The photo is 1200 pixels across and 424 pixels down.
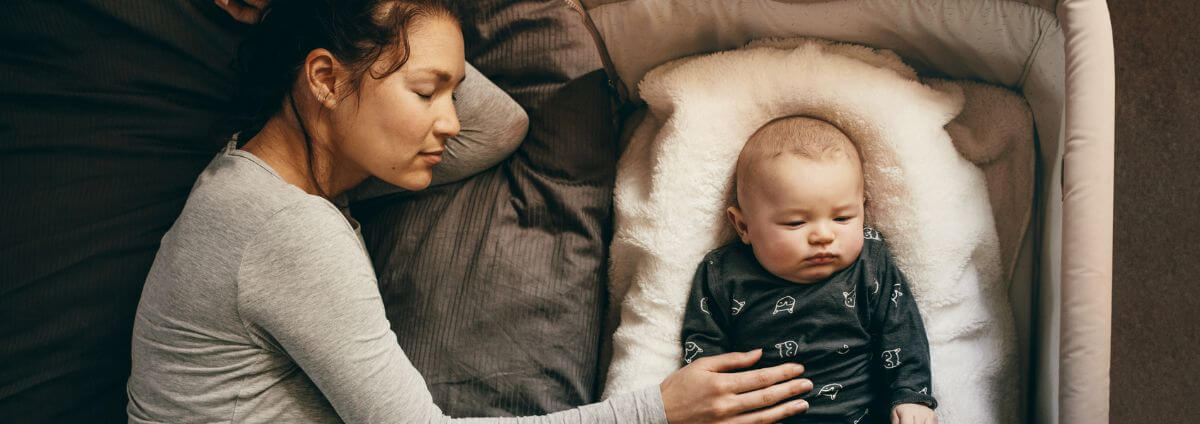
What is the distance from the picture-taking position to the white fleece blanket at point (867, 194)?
1150mm

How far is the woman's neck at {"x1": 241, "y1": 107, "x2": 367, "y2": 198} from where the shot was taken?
3.33 ft

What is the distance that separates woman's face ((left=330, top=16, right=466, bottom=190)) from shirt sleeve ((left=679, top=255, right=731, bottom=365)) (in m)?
0.38

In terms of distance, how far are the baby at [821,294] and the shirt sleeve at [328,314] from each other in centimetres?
39

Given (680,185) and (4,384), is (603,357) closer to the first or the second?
(680,185)

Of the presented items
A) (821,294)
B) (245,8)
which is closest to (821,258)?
(821,294)

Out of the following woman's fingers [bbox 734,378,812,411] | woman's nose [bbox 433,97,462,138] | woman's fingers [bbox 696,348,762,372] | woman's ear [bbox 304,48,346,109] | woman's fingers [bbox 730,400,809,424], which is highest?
woman's ear [bbox 304,48,346,109]

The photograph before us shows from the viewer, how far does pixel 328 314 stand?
0.93 m

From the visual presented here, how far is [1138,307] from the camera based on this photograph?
1.51 m

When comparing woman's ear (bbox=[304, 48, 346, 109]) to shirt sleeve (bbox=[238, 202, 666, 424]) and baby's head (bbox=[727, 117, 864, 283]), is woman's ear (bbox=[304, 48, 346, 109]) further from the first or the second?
baby's head (bbox=[727, 117, 864, 283])

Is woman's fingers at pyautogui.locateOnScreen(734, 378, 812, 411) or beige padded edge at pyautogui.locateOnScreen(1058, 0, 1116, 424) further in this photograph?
woman's fingers at pyautogui.locateOnScreen(734, 378, 812, 411)

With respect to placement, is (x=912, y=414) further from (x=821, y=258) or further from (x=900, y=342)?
(x=821, y=258)

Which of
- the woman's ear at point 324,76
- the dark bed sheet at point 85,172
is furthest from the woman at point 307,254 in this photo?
the dark bed sheet at point 85,172

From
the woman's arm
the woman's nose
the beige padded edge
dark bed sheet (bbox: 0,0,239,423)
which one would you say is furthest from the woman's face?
the beige padded edge

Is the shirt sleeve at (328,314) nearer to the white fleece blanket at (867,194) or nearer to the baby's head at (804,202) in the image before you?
the white fleece blanket at (867,194)
